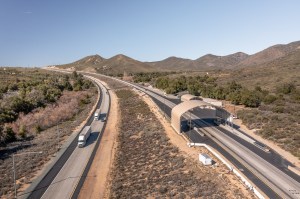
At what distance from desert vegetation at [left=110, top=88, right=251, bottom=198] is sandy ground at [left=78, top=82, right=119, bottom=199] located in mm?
1049

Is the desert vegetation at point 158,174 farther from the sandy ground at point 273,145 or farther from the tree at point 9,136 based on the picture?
the tree at point 9,136

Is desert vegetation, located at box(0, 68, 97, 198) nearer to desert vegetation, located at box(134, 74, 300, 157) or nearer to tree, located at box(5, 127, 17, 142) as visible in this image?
tree, located at box(5, 127, 17, 142)

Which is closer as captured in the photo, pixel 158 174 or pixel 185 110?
pixel 158 174

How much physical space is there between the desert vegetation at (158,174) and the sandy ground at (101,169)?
1.05m

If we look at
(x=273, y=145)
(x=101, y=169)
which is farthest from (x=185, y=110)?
(x=101, y=169)

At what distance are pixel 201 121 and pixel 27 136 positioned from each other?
36315 millimetres

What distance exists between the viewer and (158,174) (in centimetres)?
3762

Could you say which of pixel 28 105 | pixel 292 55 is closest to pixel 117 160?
pixel 28 105

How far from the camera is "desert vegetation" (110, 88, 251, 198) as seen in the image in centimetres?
3181

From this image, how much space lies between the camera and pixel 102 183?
3634 centimetres

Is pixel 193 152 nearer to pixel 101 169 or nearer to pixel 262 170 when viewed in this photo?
pixel 262 170

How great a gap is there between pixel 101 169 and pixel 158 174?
8274 millimetres

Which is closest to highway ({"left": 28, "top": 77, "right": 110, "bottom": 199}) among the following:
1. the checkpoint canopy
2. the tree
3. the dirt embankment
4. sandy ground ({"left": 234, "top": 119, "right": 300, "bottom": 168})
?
the dirt embankment

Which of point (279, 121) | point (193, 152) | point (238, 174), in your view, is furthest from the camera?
point (279, 121)
